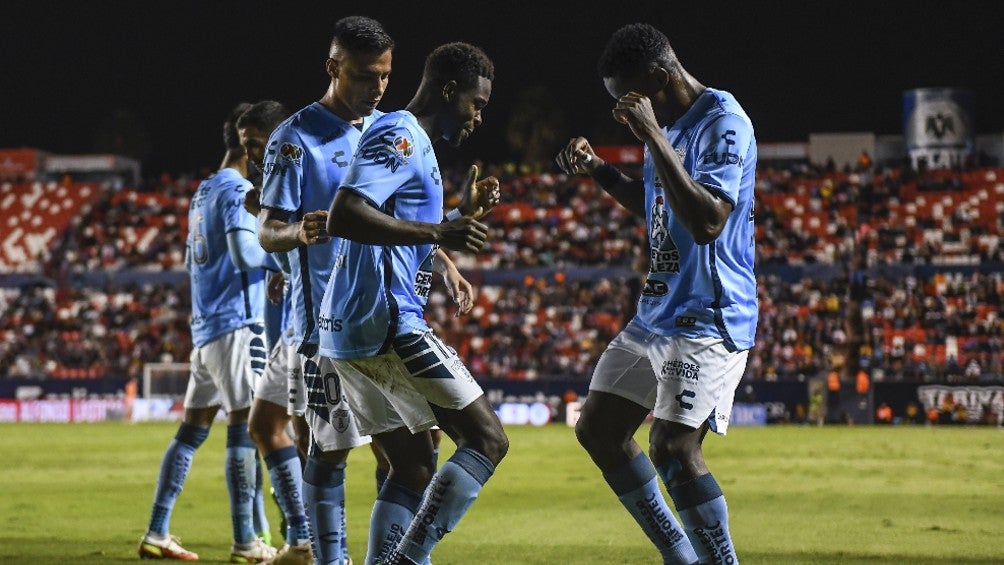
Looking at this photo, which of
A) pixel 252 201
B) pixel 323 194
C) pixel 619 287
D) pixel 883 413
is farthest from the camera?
pixel 619 287

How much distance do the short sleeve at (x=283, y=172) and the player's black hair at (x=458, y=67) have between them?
2.58 feet

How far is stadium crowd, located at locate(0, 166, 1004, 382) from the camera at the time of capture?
33.5 m

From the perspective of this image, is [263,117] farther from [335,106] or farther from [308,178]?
[308,178]

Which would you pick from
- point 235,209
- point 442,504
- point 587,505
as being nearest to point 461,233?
point 442,504

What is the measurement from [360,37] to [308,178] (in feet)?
2.41

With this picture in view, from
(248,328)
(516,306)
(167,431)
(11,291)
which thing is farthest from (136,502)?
(11,291)

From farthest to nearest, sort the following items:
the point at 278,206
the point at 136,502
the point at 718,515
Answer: the point at 136,502, the point at 278,206, the point at 718,515

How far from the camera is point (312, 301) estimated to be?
6398 mm

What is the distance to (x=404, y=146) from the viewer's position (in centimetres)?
538

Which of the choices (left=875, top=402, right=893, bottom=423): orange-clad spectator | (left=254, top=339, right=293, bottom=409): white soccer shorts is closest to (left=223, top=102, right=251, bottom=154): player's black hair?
(left=254, top=339, right=293, bottom=409): white soccer shorts

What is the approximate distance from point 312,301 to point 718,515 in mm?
2226

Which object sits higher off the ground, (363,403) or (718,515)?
(363,403)

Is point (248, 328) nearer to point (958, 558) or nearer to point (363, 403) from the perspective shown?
point (363, 403)

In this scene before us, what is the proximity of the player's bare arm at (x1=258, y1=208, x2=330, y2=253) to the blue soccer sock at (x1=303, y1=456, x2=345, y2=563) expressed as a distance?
44.5 inches
